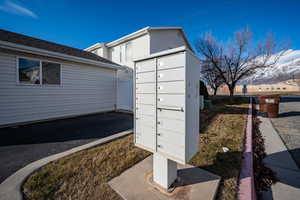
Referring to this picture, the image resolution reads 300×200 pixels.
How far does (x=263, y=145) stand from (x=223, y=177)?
8.26ft

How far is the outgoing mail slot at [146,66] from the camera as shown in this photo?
1790mm

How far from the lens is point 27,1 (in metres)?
5.19

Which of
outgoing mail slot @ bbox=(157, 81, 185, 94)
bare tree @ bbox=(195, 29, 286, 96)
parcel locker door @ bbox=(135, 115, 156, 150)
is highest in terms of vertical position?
bare tree @ bbox=(195, 29, 286, 96)

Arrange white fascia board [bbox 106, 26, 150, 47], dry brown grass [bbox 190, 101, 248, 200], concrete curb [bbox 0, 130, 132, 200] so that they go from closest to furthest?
concrete curb [bbox 0, 130, 132, 200], dry brown grass [bbox 190, 101, 248, 200], white fascia board [bbox 106, 26, 150, 47]

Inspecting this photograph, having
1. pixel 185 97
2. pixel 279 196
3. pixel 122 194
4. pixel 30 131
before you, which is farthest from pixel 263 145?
pixel 30 131

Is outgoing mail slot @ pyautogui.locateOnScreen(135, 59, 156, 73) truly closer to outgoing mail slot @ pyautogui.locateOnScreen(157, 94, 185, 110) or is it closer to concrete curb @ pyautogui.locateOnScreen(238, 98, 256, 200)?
outgoing mail slot @ pyautogui.locateOnScreen(157, 94, 185, 110)

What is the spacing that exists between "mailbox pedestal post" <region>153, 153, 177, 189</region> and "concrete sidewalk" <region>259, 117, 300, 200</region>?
1487 millimetres

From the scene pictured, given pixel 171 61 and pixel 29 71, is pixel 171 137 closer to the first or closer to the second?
pixel 171 61

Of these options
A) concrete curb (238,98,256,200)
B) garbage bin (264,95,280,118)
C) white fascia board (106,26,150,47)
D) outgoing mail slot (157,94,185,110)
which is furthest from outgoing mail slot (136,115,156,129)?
white fascia board (106,26,150,47)

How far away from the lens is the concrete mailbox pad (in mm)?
1777

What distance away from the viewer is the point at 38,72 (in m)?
5.55

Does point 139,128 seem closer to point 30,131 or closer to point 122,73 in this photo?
point 30,131

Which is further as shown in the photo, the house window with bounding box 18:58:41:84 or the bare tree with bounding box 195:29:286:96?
the bare tree with bounding box 195:29:286:96

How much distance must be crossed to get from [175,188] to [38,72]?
22.6ft
